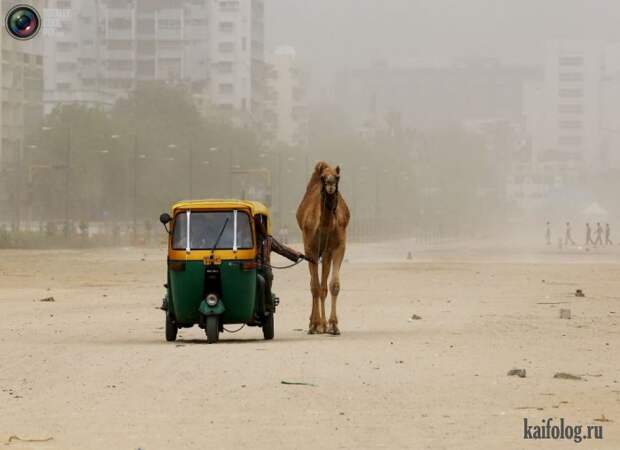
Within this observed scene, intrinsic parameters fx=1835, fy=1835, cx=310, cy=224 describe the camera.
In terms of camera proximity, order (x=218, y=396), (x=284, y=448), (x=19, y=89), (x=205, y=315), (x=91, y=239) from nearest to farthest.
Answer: (x=284, y=448), (x=218, y=396), (x=205, y=315), (x=91, y=239), (x=19, y=89)

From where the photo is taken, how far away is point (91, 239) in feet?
374

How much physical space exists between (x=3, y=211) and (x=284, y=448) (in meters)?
145

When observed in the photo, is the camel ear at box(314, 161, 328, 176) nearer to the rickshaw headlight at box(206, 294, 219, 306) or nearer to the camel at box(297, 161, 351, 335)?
the camel at box(297, 161, 351, 335)

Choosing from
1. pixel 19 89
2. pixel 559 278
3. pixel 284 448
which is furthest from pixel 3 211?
pixel 284 448

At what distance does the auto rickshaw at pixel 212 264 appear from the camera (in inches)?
995

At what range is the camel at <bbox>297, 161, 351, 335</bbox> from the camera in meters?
27.6

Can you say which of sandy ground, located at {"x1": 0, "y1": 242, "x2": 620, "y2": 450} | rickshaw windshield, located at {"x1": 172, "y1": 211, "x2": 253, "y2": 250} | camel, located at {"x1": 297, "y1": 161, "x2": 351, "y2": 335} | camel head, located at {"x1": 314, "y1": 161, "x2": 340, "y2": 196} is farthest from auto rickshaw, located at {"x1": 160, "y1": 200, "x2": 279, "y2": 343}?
camel, located at {"x1": 297, "y1": 161, "x2": 351, "y2": 335}

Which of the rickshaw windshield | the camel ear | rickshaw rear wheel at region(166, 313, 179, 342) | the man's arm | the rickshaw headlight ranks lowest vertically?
rickshaw rear wheel at region(166, 313, 179, 342)

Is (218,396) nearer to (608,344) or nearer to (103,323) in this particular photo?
(608,344)

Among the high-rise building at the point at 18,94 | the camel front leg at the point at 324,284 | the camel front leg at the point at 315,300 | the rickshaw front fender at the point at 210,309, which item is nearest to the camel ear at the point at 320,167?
the camel front leg at the point at 324,284

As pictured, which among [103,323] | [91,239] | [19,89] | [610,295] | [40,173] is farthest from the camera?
[19,89]

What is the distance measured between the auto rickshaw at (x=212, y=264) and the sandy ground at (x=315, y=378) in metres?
0.54

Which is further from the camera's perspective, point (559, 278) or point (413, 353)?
point (559, 278)

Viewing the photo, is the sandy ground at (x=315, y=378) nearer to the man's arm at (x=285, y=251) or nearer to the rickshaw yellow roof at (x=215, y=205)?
the man's arm at (x=285, y=251)
